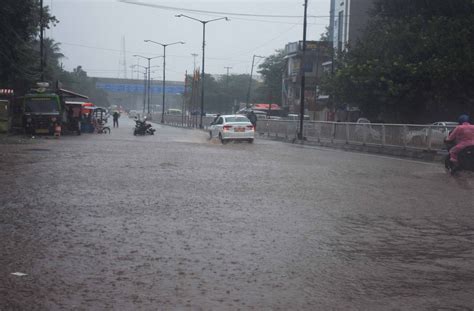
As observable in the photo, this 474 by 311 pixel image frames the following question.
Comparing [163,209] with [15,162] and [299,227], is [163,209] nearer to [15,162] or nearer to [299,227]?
[299,227]

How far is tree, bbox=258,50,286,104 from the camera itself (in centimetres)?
9169

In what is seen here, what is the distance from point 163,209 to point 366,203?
354 centimetres

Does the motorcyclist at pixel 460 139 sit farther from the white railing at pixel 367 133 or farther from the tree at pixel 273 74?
the tree at pixel 273 74

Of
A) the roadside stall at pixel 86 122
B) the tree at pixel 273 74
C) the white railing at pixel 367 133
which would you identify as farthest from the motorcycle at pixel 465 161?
the tree at pixel 273 74

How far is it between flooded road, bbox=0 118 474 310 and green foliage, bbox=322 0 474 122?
18.6 meters

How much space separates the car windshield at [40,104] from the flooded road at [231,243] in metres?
20.1

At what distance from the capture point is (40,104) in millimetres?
32781

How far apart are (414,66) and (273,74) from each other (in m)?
63.0

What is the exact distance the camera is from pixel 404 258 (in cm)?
645

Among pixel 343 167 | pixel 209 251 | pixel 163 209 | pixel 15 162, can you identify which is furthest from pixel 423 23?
pixel 209 251

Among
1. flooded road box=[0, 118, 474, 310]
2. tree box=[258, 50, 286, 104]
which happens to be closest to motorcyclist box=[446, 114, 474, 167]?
flooded road box=[0, 118, 474, 310]

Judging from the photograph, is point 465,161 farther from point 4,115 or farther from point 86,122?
point 86,122

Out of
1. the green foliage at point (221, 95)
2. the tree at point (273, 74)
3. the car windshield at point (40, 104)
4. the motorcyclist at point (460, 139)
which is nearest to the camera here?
the motorcyclist at point (460, 139)

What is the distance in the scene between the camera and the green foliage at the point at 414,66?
30.6 m
